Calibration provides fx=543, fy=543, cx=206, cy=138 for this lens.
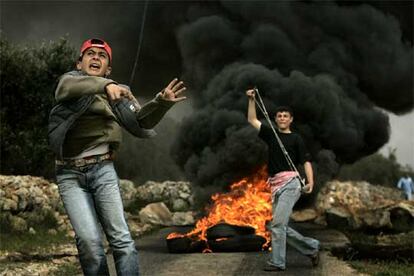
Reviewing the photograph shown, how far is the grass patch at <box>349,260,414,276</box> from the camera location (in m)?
5.89

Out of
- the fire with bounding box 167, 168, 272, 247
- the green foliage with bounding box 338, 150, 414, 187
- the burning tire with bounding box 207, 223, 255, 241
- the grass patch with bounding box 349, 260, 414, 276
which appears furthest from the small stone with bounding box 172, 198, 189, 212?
the green foliage with bounding box 338, 150, 414, 187

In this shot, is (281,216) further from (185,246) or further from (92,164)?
(92,164)

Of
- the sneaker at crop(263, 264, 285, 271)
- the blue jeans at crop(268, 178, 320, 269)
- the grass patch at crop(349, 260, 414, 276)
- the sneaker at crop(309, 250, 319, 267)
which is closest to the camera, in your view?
the grass patch at crop(349, 260, 414, 276)

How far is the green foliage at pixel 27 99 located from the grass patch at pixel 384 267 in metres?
12.9

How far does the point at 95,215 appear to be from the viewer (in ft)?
11.7

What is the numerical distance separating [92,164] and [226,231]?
4.82m

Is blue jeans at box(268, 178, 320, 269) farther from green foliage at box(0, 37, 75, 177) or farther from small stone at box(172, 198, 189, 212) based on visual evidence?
small stone at box(172, 198, 189, 212)

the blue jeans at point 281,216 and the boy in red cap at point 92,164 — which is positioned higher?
the boy in red cap at point 92,164

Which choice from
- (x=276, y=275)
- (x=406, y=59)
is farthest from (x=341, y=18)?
(x=276, y=275)

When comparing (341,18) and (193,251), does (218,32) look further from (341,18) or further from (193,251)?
(193,251)

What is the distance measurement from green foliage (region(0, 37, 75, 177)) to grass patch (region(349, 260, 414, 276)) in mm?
12909

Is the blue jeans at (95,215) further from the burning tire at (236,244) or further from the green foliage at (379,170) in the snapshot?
the green foliage at (379,170)

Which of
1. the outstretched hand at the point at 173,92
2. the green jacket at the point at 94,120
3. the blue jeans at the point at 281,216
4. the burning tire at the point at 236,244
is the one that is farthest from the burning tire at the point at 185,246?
the outstretched hand at the point at 173,92

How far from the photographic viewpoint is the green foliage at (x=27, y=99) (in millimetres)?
17391
